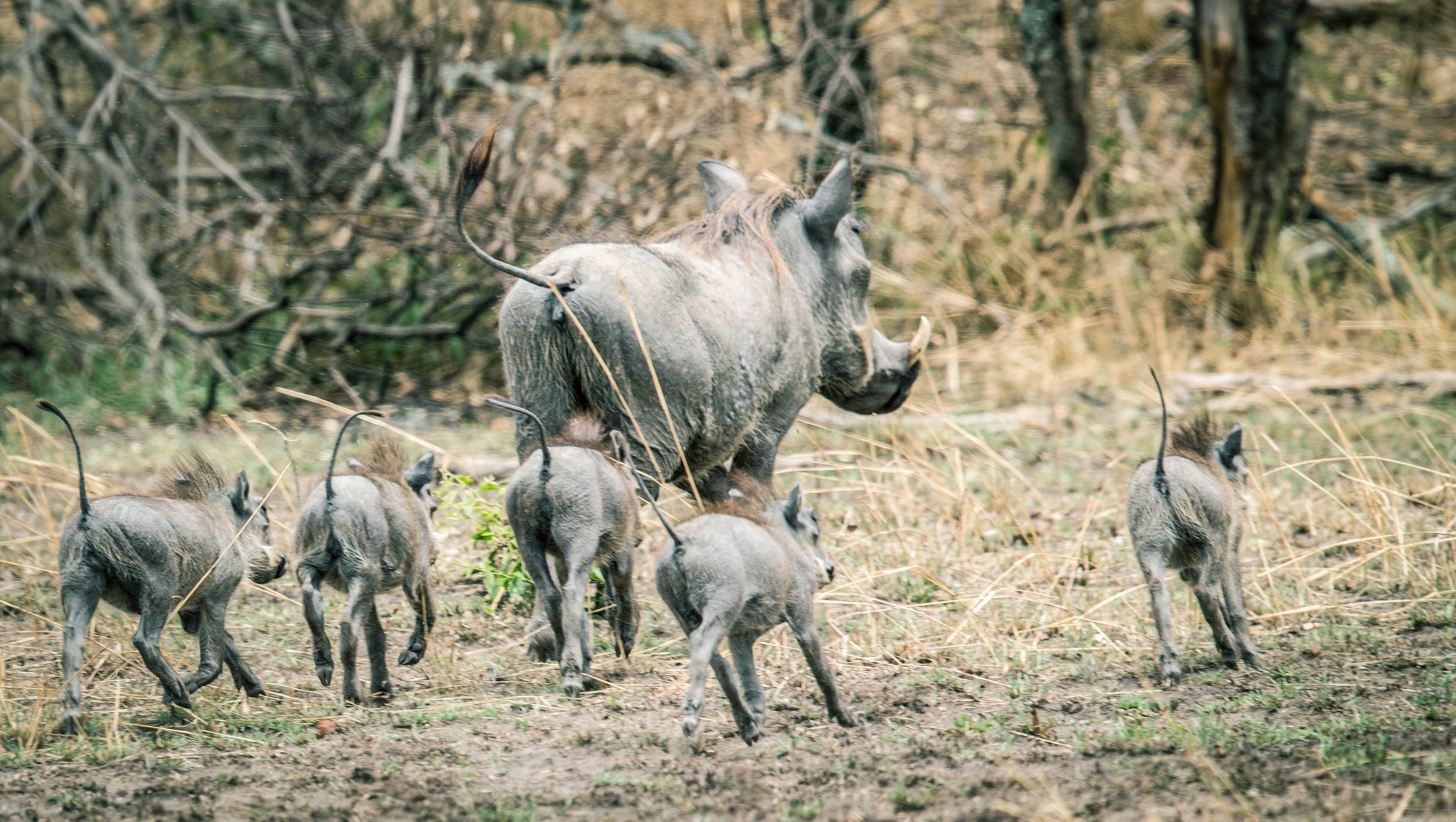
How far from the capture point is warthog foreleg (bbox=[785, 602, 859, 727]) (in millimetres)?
3480

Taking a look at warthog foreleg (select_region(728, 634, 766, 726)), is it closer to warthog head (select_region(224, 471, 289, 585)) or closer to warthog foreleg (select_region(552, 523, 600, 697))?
warthog foreleg (select_region(552, 523, 600, 697))

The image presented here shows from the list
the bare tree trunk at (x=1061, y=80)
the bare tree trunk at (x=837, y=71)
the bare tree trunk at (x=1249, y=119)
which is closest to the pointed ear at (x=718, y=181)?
the bare tree trunk at (x=837, y=71)

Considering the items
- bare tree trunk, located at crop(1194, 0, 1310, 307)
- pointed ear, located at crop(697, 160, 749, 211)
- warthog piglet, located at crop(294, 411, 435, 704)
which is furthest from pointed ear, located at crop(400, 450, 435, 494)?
bare tree trunk, located at crop(1194, 0, 1310, 307)

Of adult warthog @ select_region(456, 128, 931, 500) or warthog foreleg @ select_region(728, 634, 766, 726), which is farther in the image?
adult warthog @ select_region(456, 128, 931, 500)

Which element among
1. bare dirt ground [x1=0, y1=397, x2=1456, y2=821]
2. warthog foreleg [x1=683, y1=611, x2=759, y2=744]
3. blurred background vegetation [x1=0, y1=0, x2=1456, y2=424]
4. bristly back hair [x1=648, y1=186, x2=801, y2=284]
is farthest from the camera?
blurred background vegetation [x1=0, y1=0, x2=1456, y2=424]

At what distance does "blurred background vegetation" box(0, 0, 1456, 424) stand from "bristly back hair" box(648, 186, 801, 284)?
235cm

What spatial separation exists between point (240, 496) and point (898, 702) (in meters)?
1.95

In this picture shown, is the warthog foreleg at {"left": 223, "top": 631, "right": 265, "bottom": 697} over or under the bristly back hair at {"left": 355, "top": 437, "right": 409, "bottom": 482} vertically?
under

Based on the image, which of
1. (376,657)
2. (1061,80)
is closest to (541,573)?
(376,657)

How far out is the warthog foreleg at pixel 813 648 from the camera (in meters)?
3.48

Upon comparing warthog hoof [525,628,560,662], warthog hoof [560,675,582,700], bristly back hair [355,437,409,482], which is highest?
bristly back hair [355,437,409,482]

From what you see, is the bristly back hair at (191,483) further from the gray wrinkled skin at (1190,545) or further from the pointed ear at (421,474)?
the gray wrinkled skin at (1190,545)

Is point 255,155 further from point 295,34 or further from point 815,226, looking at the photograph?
point 815,226

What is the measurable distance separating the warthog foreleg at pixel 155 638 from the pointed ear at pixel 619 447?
1.20 meters
